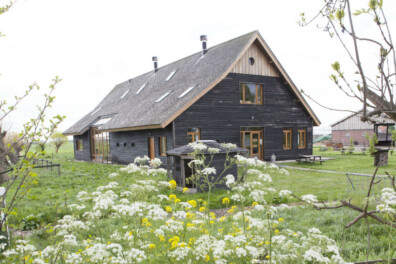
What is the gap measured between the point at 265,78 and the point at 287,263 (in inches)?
644

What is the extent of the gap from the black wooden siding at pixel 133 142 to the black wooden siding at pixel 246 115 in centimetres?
Answer: 132

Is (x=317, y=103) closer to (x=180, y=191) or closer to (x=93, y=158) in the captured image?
(x=180, y=191)

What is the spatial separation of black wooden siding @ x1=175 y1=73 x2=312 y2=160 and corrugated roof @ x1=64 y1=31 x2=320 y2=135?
0.78m

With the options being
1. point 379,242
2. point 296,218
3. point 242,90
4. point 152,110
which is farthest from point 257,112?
point 379,242

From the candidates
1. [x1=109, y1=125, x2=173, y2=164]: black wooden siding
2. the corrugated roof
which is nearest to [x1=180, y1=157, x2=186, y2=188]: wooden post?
the corrugated roof

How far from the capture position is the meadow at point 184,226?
3223 millimetres

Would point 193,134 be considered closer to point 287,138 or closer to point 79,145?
point 287,138

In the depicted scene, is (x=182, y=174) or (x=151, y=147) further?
(x=151, y=147)

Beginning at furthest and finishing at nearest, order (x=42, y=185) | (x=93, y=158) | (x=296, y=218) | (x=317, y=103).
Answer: (x=93, y=158) → (x=42, y=185) → (x=296, y=218) → (x=317, y=103)

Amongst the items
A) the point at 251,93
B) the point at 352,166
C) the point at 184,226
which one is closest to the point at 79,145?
the point at 251,93

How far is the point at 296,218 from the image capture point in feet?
21.6

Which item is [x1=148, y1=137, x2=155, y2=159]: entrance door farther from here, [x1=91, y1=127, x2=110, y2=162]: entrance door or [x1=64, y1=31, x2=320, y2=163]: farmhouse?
[x1=91, y1=127, x2=110, y2=162]: entrance door

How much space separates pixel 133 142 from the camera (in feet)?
61.9

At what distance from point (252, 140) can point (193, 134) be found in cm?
434
